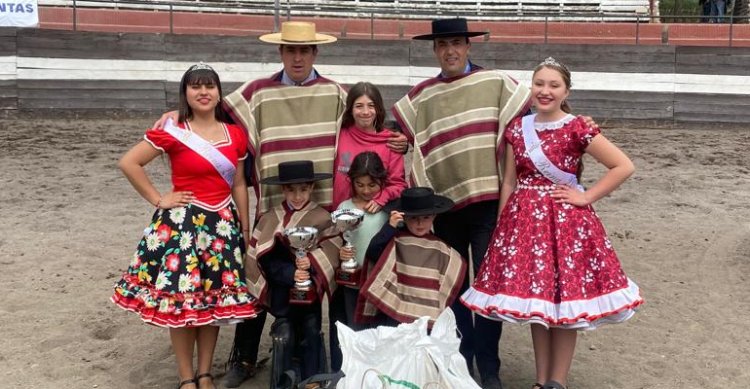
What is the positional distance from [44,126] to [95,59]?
5.78 feet

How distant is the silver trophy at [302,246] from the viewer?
3711 millimetres

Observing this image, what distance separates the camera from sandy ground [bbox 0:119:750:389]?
4.61 m

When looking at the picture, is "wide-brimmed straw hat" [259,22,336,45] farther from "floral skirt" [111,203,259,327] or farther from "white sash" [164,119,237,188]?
"floral skirt" [111,203,259,327]

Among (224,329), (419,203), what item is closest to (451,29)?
(419,203)

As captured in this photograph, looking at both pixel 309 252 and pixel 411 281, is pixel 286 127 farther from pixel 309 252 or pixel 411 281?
pixel 411 281

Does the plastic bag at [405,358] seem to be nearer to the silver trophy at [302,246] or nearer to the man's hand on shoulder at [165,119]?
the silver trophy at [302,246]

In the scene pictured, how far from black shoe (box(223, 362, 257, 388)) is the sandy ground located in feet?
0.25

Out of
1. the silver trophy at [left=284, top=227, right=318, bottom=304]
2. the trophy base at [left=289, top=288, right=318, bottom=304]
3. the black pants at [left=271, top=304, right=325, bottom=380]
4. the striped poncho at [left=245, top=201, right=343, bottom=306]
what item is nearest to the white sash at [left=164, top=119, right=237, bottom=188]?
the striped poncho at [left=245, top=201, right=343, bottom=306]

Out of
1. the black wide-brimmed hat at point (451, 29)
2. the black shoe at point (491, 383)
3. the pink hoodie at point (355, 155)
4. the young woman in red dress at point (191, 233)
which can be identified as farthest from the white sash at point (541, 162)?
the young woman in red dress at point (191, 233)

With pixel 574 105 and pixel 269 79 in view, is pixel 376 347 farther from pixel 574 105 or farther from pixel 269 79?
pixel 574 105

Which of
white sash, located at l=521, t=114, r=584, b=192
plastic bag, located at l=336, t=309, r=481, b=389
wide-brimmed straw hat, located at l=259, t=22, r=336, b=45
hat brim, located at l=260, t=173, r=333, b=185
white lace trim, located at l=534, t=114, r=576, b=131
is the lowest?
plastic bag, located at l=336, t=309, r=481, b=389

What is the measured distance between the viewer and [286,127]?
414 cm

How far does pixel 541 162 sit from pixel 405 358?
43.7 inches

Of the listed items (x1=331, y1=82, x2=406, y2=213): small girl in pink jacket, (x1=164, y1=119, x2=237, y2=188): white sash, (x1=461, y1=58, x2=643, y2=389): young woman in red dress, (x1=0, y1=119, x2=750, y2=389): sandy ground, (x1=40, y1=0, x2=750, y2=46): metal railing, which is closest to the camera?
(x1=461, y1=58, x2=643, y2=389): young woman in red dress
